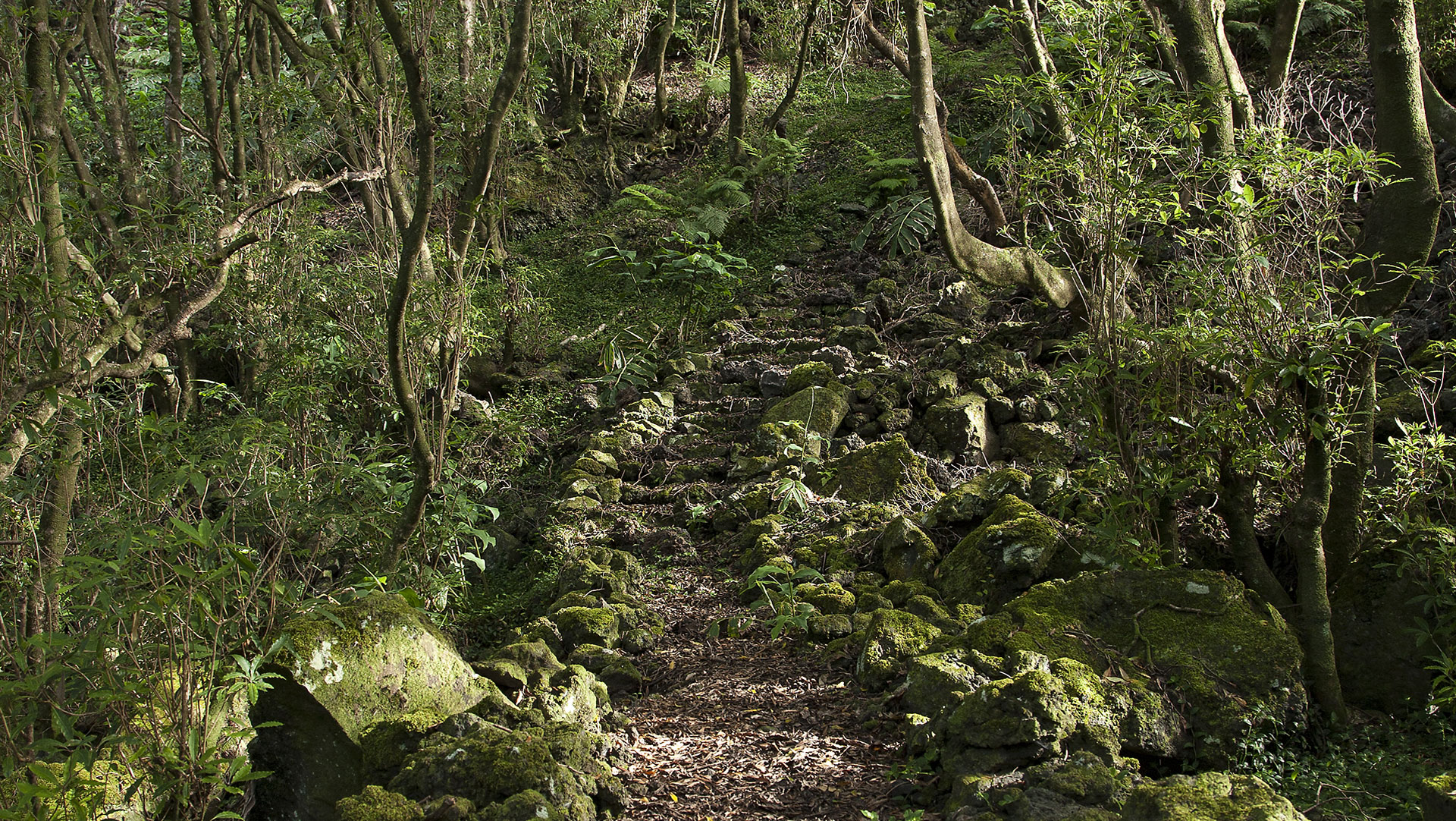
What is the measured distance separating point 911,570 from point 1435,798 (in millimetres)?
3000

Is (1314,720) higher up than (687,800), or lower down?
higher up

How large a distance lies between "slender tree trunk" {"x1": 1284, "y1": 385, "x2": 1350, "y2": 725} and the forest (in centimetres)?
2

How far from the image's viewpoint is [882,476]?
21.7 ft

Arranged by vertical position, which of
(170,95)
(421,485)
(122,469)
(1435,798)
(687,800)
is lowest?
(687,800)

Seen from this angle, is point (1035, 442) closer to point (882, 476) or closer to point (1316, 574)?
point (882, 476)

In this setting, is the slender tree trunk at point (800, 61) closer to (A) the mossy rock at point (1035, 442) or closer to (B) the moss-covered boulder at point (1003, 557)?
(A) the mossy rock at point (1035, 442)

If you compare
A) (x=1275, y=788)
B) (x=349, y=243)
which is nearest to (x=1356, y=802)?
(x=1275, y=788)

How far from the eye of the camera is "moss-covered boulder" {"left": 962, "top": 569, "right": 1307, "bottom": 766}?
371cm

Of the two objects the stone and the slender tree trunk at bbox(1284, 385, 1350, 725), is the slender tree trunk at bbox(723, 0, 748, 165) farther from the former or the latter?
the slender tree trunk at bbox(1284, 385, 1350, 725)

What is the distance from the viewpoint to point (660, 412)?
8.38m

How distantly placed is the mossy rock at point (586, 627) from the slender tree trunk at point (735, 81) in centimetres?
823

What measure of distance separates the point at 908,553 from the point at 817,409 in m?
2.13

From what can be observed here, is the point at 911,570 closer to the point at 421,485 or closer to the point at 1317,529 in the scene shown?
the point at 1317,529

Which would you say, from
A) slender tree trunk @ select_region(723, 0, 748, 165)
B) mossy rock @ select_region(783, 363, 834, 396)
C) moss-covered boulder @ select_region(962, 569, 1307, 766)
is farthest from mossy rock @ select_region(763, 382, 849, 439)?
slender tree trunk @ select_region(723, 0, 748, 165)
